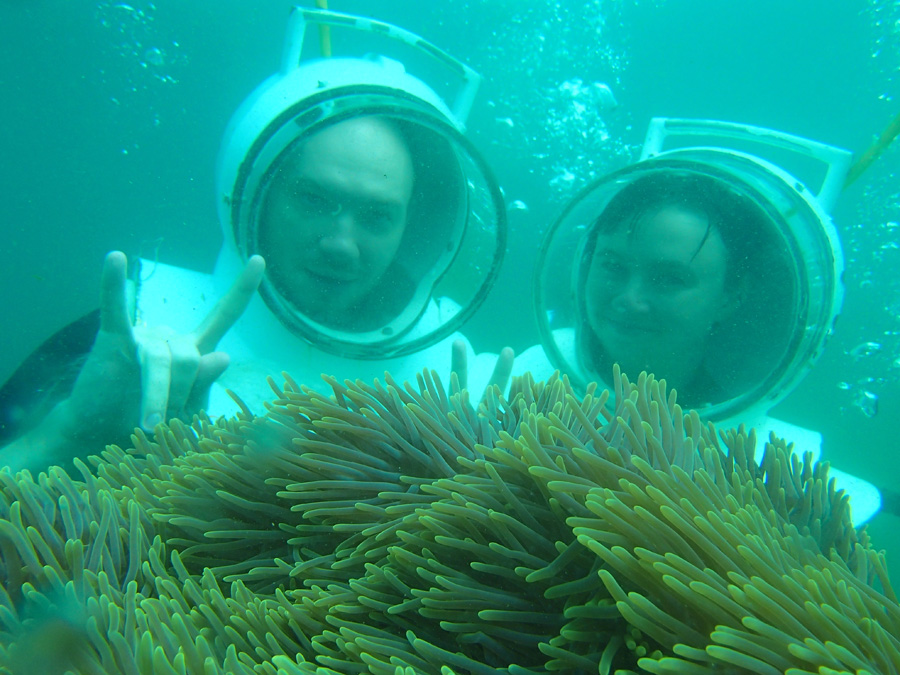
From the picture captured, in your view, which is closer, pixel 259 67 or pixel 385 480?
pixel 385 480

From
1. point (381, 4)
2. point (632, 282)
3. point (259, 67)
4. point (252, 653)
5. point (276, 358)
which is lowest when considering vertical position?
point (252, 653)

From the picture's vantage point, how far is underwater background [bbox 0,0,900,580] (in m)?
9.38

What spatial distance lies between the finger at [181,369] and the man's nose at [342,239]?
3.22 feet

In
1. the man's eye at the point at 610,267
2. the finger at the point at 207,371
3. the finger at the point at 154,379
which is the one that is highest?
the man's eye at the point at 610,267

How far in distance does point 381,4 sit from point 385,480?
11.8 m

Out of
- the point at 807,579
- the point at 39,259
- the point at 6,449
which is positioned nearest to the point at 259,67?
the point at 39,259

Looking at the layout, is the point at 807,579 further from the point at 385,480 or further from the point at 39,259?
the point at 39,259

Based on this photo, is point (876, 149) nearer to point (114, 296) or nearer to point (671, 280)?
point (671, 280)

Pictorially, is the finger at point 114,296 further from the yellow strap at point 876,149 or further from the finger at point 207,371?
the yellow strap at point 876,149

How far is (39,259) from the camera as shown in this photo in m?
12.9

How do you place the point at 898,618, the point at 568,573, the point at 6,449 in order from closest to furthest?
the point at 898,618
the point at 568,573
the point at 6,449

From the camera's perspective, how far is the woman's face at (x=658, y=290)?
3.17 metres

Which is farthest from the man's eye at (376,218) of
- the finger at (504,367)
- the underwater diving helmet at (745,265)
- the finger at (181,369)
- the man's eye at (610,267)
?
the man's eye at (610,267)

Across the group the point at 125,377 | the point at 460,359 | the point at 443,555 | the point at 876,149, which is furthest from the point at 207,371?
the point at 876,149
